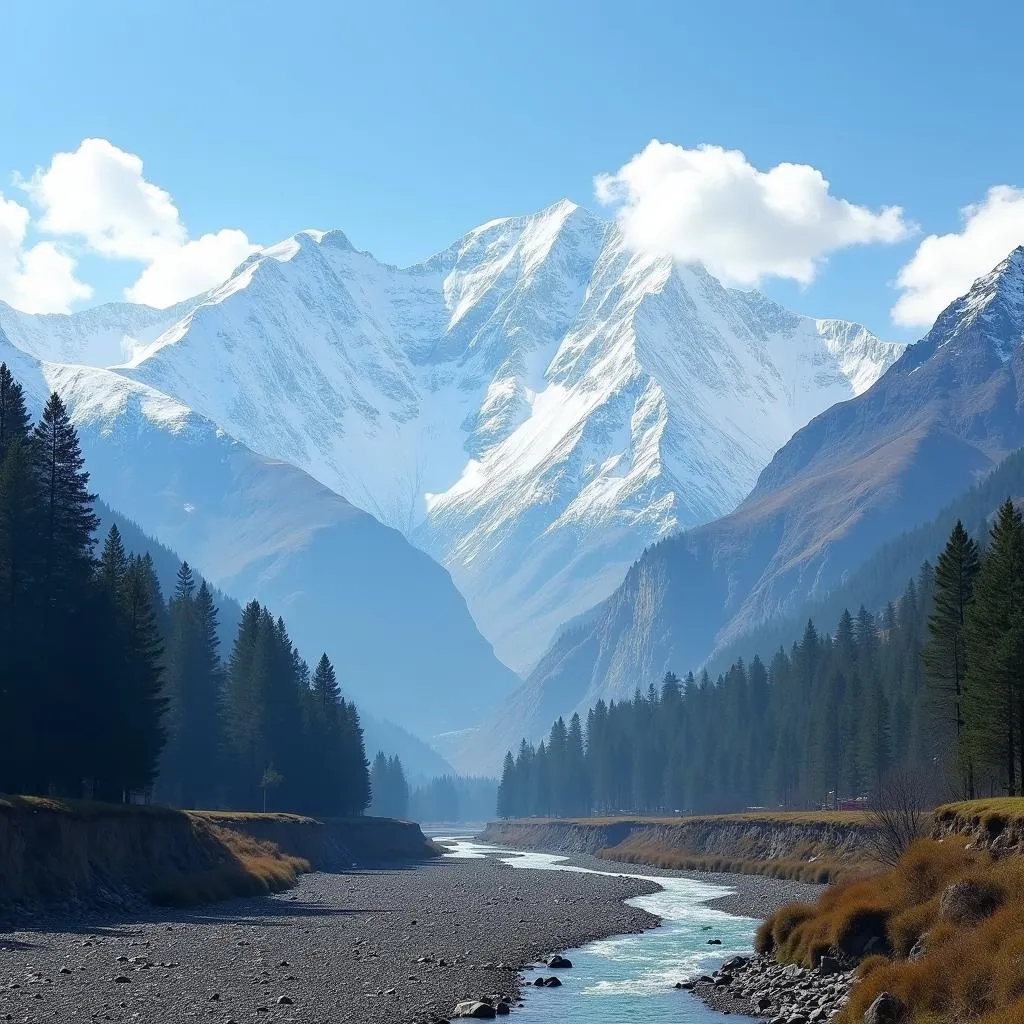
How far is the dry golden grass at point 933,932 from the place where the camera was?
3572 cm

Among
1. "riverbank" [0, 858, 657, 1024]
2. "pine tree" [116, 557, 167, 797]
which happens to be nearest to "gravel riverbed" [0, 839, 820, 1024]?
"riverbank" [0, 858, 657, 1024]

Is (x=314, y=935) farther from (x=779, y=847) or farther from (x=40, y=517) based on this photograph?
(x=779, y=847)

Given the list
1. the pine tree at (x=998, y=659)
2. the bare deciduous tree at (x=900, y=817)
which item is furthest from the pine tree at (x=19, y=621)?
the pine tree at (x=998, y=659)

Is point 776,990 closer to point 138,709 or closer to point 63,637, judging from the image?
point 63,637

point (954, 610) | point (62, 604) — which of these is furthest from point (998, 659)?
point (62, 604)

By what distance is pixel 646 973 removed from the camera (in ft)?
198

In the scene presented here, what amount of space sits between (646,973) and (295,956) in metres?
13.9

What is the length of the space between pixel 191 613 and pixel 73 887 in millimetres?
67759

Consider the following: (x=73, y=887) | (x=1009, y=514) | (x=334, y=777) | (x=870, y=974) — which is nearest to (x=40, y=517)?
(x=73, y=887)

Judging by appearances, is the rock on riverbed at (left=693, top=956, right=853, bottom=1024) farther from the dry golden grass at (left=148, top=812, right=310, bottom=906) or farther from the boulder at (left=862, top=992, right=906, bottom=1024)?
the dry golden grass at (left=148, top=812, right=310, bottom=906)

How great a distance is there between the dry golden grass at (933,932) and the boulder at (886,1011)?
26cm

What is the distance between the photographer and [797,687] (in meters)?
188

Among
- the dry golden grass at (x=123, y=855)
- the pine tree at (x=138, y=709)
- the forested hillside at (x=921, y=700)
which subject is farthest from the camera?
the pine tree at (x=138, y=709)

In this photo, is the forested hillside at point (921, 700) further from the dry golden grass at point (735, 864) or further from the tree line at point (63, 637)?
the tree line at point (63, 637)
